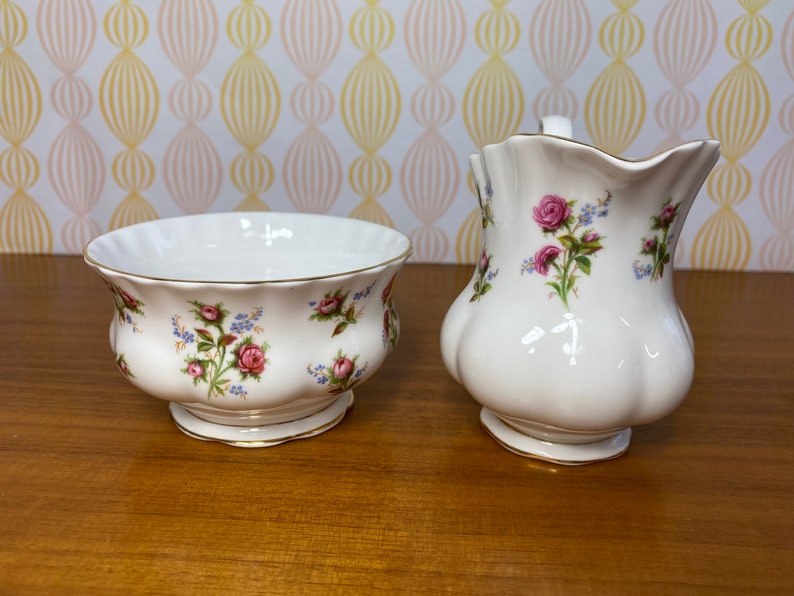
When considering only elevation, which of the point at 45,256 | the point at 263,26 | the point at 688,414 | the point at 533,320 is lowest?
the point at 45,256

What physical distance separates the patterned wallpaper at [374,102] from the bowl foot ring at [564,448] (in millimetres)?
567

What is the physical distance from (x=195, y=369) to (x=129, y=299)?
0.07 m

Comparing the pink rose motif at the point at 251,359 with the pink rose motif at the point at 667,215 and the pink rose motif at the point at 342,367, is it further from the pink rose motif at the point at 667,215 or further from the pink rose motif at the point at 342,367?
the pink rose motif at the point at 667,215

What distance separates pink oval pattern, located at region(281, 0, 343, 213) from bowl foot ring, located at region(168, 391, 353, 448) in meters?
0.55

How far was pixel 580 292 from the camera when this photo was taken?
0.46 meters

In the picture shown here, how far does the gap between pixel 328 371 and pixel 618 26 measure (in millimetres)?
704

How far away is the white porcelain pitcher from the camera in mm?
440

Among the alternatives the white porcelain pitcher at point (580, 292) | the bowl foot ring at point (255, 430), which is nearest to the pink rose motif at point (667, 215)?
the white porcelain pitcher at point (580, 292)

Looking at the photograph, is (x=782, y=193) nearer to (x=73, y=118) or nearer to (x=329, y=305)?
(x=329, y=305)

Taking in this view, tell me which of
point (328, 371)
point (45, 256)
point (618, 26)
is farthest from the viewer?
Result: point (45, 256)

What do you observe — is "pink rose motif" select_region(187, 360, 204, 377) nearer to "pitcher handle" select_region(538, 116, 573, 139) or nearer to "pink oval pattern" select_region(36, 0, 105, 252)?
"pitcher handle" select_region(538, 116, 573, 139)

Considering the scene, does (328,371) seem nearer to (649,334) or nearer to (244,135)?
(649,334)

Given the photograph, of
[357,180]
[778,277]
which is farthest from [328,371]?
[778,277]

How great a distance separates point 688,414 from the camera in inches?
22.3
